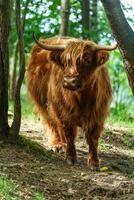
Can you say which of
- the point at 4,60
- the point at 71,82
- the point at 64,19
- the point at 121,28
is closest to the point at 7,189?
the point at 71,82

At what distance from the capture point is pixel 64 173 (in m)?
6.62

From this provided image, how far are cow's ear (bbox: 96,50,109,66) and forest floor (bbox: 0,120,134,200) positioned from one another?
117 cm

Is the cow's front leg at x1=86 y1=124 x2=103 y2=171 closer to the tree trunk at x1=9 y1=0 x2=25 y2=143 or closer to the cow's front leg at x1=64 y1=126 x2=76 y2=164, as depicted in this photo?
the cow's front leg at x1=64 y1=126 x2=76 y2=164

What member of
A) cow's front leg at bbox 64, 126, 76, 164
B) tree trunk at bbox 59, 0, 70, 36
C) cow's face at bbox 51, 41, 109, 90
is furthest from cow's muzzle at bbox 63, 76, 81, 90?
tree trunk at bbox 59, 0, 70, 36

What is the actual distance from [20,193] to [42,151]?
1.95 meters

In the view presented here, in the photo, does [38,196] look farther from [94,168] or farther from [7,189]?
[94,168]

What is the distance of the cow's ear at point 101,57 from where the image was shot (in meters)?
6.93

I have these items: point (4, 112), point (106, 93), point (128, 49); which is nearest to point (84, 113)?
point (106, 93)

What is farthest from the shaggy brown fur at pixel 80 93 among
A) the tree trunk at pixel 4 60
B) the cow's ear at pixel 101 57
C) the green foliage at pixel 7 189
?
the green foliage at pixel 7 189

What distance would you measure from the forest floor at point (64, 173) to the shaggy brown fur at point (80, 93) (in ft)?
0.95

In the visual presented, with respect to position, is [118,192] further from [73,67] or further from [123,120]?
[123,120]

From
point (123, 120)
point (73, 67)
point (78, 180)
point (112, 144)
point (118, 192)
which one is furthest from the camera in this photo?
point (123, 120)

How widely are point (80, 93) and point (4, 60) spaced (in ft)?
2.99

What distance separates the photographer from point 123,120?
1173cm
